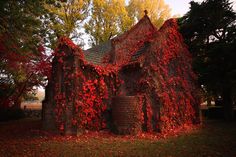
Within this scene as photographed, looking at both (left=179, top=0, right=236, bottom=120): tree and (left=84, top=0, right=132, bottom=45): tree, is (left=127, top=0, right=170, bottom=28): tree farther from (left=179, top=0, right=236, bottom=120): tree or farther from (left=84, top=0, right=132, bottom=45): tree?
(left=179, top=0, right=236, bottom=120): tree

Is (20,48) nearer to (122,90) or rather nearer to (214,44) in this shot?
(122,90)

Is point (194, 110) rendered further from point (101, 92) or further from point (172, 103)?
point (101, 92)

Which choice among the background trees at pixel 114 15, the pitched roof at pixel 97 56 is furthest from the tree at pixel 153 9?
the pitched roof at pixel 97 56

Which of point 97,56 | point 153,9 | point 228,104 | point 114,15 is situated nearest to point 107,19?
point 114,15

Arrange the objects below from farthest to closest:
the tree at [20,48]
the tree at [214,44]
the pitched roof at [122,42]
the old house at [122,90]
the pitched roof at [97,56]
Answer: the tree at [214,44]
the pitched roof at [97,56]
the pitched roof at [122,42]
the old house at [122,90]
the tree at [20,48]

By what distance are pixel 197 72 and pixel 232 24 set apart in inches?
217

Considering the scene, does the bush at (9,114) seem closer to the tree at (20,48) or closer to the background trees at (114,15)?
the tree at (20,48)

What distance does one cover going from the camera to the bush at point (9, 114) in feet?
84.3

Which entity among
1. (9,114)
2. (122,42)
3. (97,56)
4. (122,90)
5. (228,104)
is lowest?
(9,114)

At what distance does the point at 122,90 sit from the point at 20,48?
25.4 ft

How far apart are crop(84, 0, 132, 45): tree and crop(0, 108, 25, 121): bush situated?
15.2 meters

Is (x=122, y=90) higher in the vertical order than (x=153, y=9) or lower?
lower

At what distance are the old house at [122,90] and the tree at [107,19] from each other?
49.4ft

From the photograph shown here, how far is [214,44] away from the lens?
19812mm
